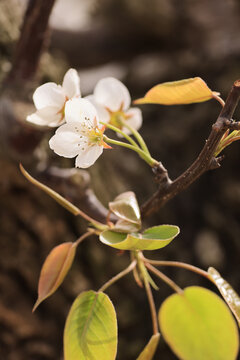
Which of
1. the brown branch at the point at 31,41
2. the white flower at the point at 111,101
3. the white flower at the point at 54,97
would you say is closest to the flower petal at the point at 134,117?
the white flower at the point at 111,101

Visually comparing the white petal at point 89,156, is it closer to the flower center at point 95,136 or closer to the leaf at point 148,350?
the flower center at point 95,136

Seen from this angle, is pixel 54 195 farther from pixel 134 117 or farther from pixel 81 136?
pixel 134 117

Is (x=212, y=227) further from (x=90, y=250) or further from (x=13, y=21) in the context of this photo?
(x=13, y=21)

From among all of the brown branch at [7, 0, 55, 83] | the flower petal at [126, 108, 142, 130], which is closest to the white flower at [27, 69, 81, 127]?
the flower petal at [126, 108, 142, 130]

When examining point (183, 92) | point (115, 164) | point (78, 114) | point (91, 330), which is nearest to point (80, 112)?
point (78, 114)

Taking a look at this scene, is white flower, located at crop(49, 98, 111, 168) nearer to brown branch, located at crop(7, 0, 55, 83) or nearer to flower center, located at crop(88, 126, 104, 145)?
flower center, located at crop(88, 126, 104, 145)

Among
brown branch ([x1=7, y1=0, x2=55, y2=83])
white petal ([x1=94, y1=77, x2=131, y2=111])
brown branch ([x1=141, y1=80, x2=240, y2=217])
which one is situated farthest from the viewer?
brown branch ([x1=7, y1=0, x2=55, y2=83])

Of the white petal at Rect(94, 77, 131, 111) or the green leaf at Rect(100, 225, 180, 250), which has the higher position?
the white petal at Rect(94, 77, 131, 111)
